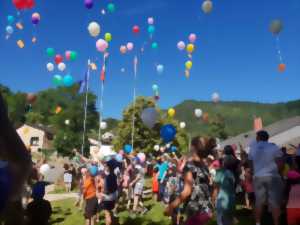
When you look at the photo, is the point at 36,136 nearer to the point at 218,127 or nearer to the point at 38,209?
the point at 218,127

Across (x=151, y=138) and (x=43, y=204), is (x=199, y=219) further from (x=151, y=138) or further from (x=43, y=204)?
(x=151, y=138)

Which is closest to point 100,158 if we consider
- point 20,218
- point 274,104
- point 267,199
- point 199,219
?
point 267,199

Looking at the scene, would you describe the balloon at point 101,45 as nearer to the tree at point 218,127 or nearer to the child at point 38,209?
the child at point 38,209

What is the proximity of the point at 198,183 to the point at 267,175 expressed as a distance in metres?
1.61

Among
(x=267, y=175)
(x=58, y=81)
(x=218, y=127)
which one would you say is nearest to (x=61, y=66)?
(x=58, y=81)

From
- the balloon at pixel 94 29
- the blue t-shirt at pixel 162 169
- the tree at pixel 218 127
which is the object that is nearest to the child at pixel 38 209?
the blue t-shirt at pixel 162 169

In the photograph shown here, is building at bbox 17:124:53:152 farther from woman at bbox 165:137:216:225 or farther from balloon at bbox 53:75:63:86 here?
woman at bbox 165:137:216:225

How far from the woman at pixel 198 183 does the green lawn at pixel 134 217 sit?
11.4ft

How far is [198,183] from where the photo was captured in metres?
5.66

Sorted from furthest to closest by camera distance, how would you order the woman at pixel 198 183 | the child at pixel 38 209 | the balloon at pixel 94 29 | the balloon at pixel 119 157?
1. the balloon at pixel 94 29
2. the balloon at pixel 119 157
3. the woman at pixel 198 183
4. the child at pixel 38 209

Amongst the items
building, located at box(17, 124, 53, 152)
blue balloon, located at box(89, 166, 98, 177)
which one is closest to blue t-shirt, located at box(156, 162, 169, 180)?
blue balloon, located at box(89, 166, 98, 177)

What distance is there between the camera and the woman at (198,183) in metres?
5.38

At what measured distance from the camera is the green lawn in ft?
31.9

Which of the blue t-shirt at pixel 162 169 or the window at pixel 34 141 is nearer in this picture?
the blue t-shirt at pixel 162 169
